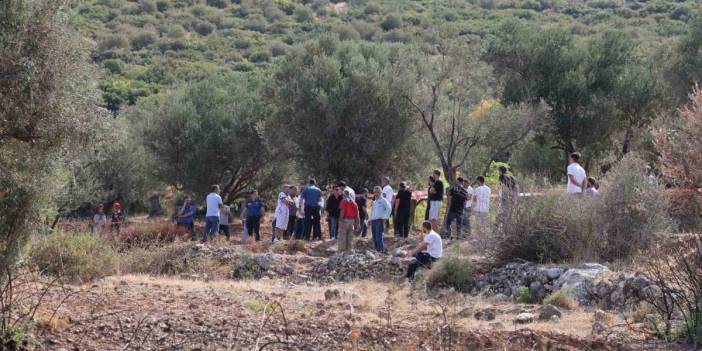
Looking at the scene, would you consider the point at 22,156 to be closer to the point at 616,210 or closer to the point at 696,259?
the point at 696,259

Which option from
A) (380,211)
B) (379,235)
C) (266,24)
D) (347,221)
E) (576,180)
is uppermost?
(266,24)

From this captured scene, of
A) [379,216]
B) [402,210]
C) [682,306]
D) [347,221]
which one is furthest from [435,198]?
[682,306]

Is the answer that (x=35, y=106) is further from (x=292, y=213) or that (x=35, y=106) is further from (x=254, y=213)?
(x=292, y=213)

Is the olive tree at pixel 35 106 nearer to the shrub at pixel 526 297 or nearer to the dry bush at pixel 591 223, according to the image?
the shrub at pixel 526 297

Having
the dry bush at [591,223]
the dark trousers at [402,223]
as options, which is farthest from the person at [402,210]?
the dry bush at [591,223]

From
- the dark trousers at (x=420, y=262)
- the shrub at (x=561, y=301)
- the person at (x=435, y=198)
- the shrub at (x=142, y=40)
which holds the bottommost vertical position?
the shrub at (x=561, y=301)

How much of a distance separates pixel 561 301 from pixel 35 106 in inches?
296

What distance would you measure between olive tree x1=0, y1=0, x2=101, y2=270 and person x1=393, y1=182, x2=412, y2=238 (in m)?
10.2

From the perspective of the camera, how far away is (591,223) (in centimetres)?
1616

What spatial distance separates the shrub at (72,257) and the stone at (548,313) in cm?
717

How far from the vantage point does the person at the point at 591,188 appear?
17.2 meters

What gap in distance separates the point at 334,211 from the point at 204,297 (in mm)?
8806

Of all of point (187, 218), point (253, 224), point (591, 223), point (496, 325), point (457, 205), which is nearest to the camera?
point (496, 325)

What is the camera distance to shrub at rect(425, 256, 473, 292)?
15.4 metres
